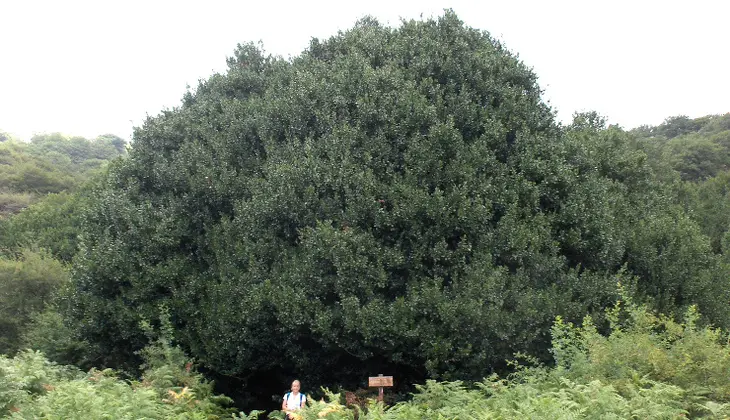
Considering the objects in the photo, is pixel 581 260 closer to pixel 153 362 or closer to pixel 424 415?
pixel 424 415

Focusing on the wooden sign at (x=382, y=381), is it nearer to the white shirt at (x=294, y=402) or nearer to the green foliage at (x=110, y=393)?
the white shirt at (x=294, y=402)

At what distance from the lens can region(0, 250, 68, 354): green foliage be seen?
20547mm

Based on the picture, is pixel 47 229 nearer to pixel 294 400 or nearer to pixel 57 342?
pixel 57 342

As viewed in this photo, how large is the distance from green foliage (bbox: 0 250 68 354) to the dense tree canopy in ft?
27.6

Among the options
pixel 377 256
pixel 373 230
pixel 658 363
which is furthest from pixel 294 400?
pixel 658 363

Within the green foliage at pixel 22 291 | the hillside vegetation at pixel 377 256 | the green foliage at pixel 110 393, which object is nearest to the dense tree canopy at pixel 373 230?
the hillside vegetation at pixel 377 256

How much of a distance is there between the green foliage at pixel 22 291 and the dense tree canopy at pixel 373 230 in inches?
331

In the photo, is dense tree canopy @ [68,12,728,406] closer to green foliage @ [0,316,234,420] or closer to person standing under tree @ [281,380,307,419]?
green foliage @ [0,316,234,420]

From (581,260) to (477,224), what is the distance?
10.7 ft

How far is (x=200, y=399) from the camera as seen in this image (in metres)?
11.9

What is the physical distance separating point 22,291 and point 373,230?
55.4ft

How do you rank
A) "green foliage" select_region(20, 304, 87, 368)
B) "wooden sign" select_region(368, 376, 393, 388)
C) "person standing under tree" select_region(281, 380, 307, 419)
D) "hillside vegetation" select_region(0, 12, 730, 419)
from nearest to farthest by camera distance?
"person standing under tree" select_region(281, 380, 307, 419)
"hillside vegetation" select_region(0, 12, 730, 419)
"wooden sign" select_region(368, 376, 393, 388)
"green foliage" select_region(20, 304, 87, 368)

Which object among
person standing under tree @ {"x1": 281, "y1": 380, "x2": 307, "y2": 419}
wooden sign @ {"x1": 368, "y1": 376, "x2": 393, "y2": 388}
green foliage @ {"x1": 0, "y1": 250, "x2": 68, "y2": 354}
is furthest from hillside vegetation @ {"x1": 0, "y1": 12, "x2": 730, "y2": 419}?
green foliage @ {"x1": 0, "y1": 250, "x2": 68, "y2": 354}

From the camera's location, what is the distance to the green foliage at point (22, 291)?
Result: 67.4 feet
